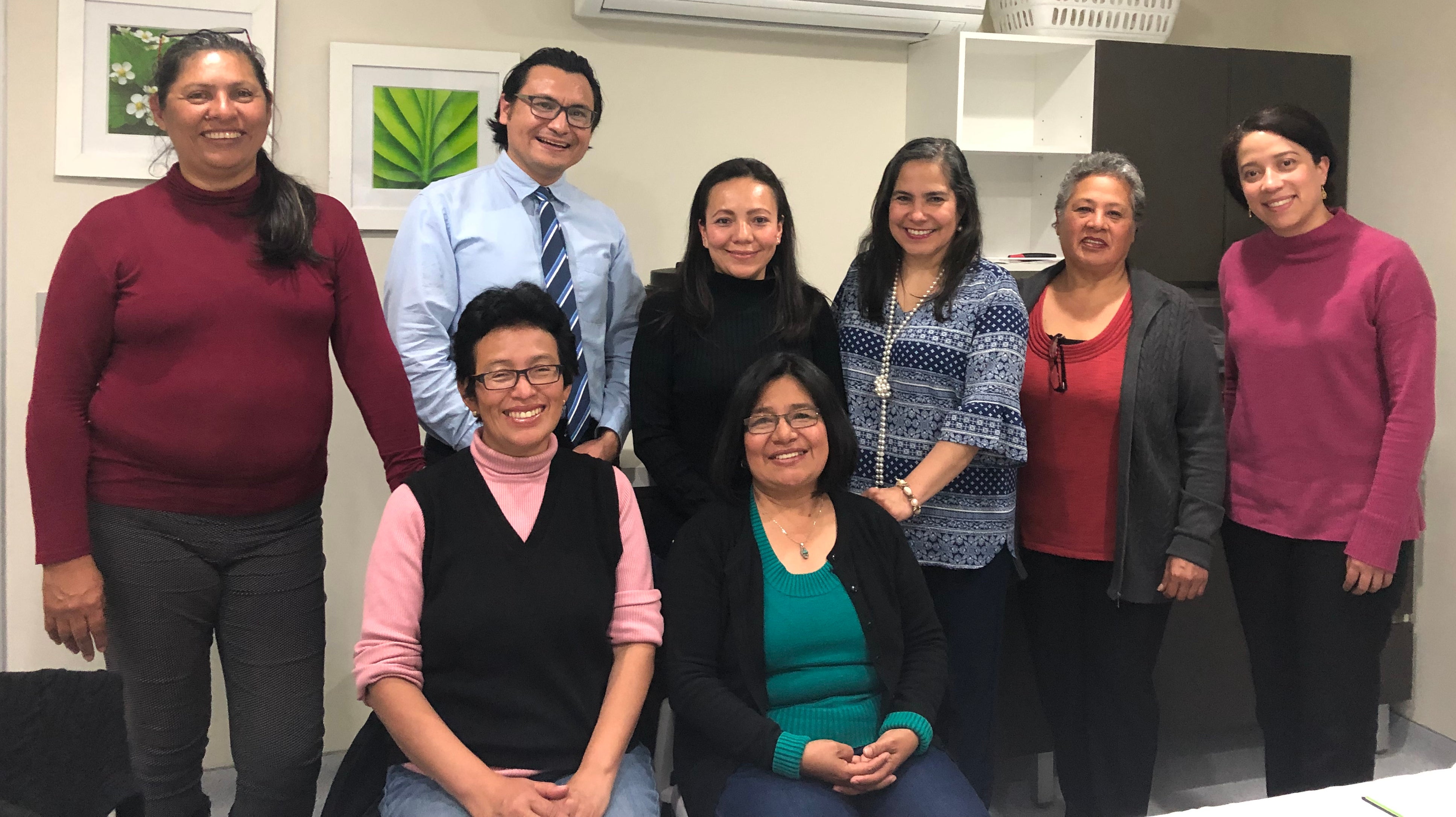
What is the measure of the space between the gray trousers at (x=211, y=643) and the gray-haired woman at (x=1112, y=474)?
54.1 inches

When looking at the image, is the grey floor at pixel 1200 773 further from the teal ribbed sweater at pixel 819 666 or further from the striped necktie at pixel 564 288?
the striped necktie at pixel 564 288

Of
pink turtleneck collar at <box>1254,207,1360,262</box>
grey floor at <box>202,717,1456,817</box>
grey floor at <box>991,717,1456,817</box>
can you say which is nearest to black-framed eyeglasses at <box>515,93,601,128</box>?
pink turtleneck collar at <box>1254,207,1360,262</box>

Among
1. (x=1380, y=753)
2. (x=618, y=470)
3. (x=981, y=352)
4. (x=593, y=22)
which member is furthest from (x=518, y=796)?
(x=1380, y=753)

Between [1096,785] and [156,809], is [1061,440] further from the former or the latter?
[156,809]

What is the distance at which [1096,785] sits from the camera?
2.13 metres

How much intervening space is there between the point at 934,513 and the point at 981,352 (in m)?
0.31

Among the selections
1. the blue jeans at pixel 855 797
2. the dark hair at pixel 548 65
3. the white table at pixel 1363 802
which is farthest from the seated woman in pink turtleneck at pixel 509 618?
the white table at pixel 1363 802

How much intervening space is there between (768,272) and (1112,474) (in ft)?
2.51

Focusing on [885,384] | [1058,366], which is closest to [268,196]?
[885,384]

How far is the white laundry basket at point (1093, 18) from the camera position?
2.89m

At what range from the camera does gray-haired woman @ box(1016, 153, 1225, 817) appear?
2.02m

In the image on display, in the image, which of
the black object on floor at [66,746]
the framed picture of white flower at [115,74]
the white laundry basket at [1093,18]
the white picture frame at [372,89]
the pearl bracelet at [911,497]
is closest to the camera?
the black object on floor at [66,746]

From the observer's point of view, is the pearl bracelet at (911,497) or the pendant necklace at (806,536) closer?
the pendant necklace at (806,536)

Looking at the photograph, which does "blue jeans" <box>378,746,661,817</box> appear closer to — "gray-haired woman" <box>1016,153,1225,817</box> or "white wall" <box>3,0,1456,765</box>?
"gray-haired woman" <box>1016,153,1225,817</box>
